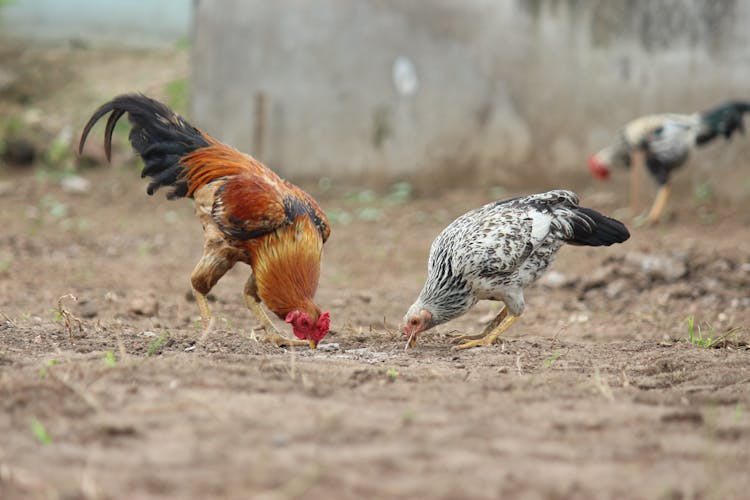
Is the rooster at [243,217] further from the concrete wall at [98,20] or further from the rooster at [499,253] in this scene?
the concrete wall at [98,20]

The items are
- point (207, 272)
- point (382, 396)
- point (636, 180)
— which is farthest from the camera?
point (636, 180)

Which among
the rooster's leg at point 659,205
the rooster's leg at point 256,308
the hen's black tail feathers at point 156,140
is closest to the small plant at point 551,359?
the rooster's leg at point 256,308

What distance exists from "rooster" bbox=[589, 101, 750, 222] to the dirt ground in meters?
2.79

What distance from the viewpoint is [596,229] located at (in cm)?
534

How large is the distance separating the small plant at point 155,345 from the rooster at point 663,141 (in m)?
7.26

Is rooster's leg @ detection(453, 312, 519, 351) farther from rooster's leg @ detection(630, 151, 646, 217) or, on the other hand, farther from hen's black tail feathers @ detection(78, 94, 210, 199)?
rooster's leg @ detection(630, 151, 646, 217)

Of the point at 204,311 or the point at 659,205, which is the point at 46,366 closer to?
the point at 204,311

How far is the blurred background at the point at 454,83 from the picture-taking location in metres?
11.0

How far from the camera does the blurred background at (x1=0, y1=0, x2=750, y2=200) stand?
36.1 feet

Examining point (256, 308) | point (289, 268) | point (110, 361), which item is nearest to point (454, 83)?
point (256, 308)

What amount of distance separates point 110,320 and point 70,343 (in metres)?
1.26

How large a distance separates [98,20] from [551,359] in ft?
43.9

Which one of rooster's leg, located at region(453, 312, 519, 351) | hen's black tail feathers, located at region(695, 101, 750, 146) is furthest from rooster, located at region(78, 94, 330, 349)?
hen's black tail feathers, located at region(695, 101, 750, 146)

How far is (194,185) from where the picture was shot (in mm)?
5723
